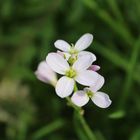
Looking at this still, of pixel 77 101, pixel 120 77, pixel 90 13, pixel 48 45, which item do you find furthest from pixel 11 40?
pixel 77 101

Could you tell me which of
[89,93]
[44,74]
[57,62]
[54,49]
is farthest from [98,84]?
[54,49]

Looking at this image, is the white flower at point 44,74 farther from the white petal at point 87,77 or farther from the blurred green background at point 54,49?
the blurred green background at point 54,49

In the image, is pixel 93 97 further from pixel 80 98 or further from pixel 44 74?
pixel 44 74

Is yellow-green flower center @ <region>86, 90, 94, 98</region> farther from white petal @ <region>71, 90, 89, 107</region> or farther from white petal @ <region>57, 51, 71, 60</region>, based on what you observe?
white petal @ <region>57, 51, 71, 60</region>

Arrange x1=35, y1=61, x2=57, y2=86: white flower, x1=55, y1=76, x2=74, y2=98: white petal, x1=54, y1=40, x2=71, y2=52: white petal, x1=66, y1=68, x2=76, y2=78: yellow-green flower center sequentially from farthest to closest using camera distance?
x1=35, y1=61, x2=57, y2=86: white flower < x1=54, y1=40, x2=71, y2=52: white petal < x1=66, y1=68, x2=76, y2=78: yellow-green flower center < x1=55, y1=76, x2=74, y2=98: white petal

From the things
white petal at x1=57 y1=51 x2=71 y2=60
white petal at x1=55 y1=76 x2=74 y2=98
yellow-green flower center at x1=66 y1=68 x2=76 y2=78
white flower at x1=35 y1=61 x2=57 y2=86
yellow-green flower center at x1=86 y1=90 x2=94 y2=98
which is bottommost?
white flower at x1=35 y1=61 x2=57 y2=86

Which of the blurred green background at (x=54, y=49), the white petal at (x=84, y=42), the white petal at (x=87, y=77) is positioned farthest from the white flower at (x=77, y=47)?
the blurred green background at (x=54, y=49)

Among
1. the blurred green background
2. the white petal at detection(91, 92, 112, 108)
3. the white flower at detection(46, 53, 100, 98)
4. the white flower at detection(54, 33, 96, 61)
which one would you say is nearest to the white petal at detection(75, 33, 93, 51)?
the white flower at detection(54, 33, 96, 61)


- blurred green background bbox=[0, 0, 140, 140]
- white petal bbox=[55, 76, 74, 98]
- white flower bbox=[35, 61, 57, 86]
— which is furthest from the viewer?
blurred green background bbox=[0, 0, 140, 140]

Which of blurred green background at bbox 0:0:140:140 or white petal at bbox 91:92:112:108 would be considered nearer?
white petal at bbox 91:92:112:108
